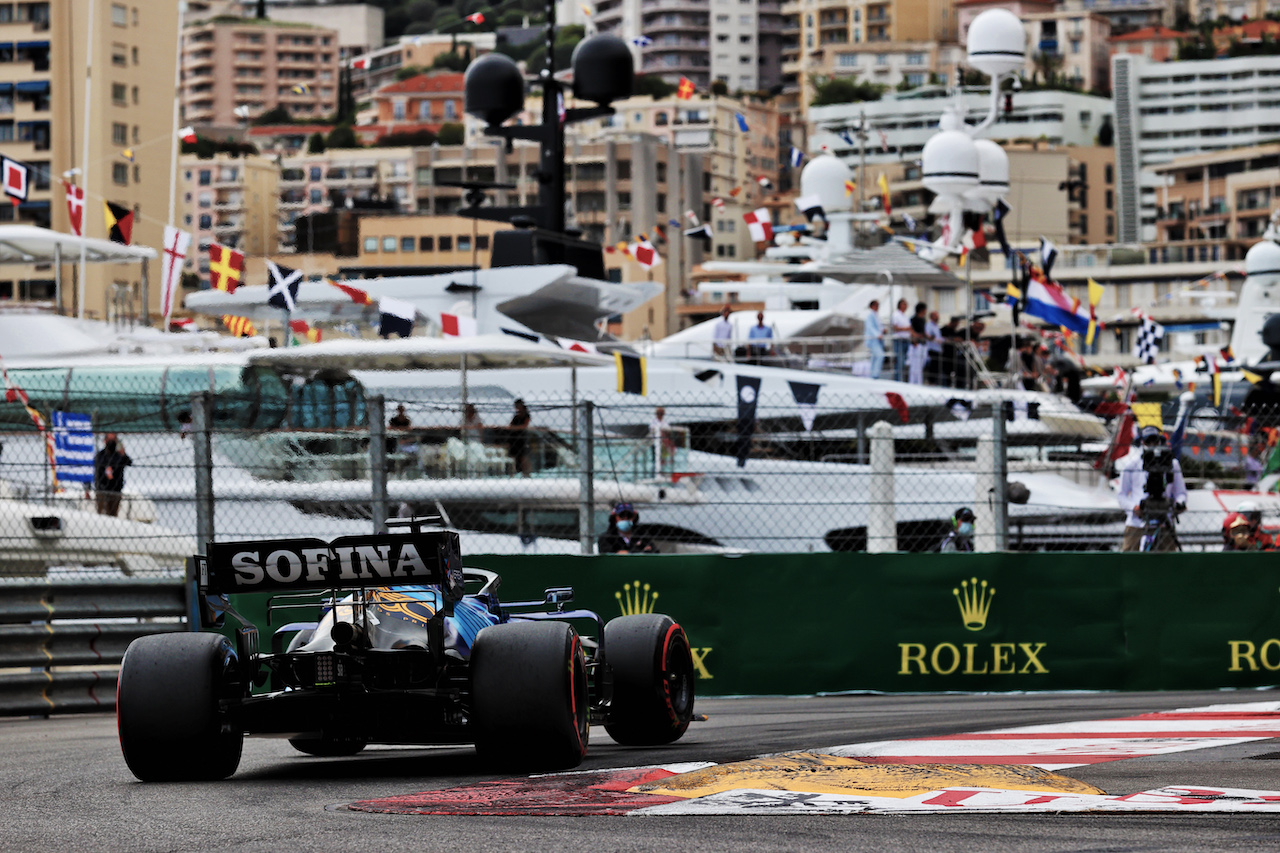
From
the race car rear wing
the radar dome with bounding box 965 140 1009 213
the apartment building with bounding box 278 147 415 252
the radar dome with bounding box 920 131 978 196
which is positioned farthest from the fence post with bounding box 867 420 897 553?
the apartment building with bounding box 278 147 415 252

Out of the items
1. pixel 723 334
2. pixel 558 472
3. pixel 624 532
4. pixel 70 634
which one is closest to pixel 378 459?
pixel 70 634

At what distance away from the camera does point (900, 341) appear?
84.4 feet

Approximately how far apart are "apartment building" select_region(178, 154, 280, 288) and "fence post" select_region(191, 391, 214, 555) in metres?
134

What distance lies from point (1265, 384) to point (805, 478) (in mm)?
6836

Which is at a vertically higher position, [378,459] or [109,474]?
[378,459]

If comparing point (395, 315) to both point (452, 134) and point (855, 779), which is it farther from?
point (452, 134)

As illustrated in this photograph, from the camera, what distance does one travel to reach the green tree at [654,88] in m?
149

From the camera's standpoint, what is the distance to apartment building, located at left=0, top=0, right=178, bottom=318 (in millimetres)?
88000

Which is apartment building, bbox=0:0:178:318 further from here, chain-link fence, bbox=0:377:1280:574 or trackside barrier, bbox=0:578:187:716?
trackside barrier, bbox=0:578:187:716

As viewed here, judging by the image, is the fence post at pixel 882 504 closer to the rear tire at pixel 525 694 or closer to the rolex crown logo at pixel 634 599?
the rolex crown logo at pixel 634 599

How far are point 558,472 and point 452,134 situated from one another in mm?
141938

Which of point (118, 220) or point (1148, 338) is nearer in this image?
point (118, 220)

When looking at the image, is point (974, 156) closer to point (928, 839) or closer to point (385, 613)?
point (385, 613)

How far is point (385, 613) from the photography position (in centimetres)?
802
